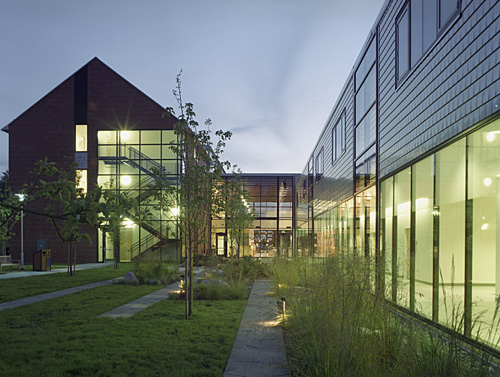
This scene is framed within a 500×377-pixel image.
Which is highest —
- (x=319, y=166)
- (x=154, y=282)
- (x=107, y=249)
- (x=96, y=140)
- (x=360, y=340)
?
(x=96, y=140)

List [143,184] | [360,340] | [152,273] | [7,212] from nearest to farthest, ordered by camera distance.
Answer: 1. [360,340]
2. [7,212]
3. [152,273]
4. [143,184]

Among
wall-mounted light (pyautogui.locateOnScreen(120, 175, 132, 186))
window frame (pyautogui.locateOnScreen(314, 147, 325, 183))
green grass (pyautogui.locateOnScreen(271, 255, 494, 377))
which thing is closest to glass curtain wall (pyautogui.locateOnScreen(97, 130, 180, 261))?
wall-mounted light (pyautogui.locateOnScreen(120, 175, 132, 186))

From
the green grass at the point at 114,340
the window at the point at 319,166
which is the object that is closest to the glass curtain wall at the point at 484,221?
the green grass at the point at 114,340

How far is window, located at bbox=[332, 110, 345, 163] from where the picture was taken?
16.3 m

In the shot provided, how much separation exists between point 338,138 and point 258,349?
509 inches

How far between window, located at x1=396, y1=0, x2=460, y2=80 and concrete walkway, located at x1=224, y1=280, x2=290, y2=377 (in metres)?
5.79

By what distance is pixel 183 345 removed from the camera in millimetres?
6105

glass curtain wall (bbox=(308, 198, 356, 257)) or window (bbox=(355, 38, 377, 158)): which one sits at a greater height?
window (bbox=(355, 38, 377, 158))

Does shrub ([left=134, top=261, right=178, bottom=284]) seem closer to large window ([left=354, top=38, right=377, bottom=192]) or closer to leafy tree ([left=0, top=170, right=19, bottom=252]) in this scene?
leafy tree ([left=0, top=170, right=19, bottom=252])

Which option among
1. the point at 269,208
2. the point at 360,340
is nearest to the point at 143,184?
the point at 269,208

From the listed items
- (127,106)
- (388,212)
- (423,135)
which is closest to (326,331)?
(423,135)

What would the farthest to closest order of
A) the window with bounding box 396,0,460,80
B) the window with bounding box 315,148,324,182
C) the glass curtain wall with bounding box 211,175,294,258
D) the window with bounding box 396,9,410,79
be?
1. the glass curtain wall with bounding box 211,175,294,258
2. the window with bounding box 315,148,324,182
3. the window with bounding box 396,9,410,79
4. the window with bounding box 396,0,460,80

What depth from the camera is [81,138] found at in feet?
95.5

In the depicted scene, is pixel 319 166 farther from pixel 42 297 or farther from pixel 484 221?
pixel 484 221
